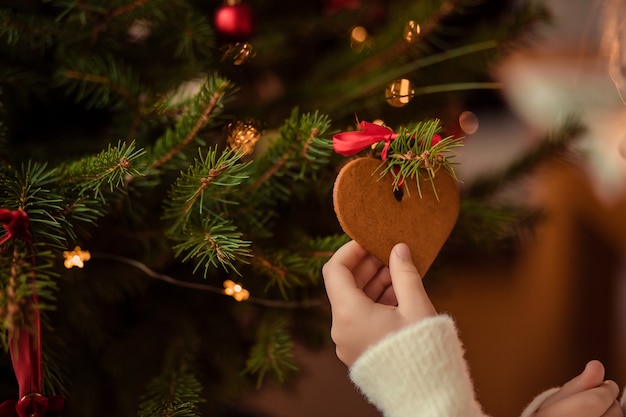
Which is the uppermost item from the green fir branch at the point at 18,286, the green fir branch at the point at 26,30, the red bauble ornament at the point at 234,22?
the green fir branch at the point at 26,30

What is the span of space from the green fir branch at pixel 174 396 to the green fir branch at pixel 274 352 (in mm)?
61

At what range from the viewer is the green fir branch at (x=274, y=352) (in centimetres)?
55

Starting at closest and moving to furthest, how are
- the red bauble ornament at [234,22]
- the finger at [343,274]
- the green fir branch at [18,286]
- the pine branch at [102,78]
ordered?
the green fir branch at [18,286]
the finger at [343,274]
the pine branch at [102,78]
the red bauble ornament at [234,22]

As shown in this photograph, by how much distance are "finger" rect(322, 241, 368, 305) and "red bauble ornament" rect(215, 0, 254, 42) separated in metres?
0.32

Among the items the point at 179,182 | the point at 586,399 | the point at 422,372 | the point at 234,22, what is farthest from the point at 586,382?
the point at 234,22

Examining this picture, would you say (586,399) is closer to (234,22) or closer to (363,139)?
(363,139)

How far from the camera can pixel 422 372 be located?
0.42 meters

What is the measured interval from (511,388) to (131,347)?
1.08 meters

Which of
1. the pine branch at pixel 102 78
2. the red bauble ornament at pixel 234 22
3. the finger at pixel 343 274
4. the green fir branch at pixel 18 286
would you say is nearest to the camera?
the green fir branch at pixel 18 286

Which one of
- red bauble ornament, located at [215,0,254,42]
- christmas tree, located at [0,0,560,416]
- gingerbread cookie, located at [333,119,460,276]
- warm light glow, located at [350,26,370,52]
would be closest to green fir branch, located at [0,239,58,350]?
christmas tree, located at [0,0,560,416]

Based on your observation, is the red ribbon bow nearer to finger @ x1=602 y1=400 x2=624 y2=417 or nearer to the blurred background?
the blurred background

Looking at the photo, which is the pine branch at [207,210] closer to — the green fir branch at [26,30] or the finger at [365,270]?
the finger at [365,270]

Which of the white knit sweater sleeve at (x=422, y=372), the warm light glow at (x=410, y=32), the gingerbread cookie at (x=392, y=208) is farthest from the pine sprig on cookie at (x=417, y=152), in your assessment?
the warm light glow at (x=410, y=32)

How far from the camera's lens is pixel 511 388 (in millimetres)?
1456
